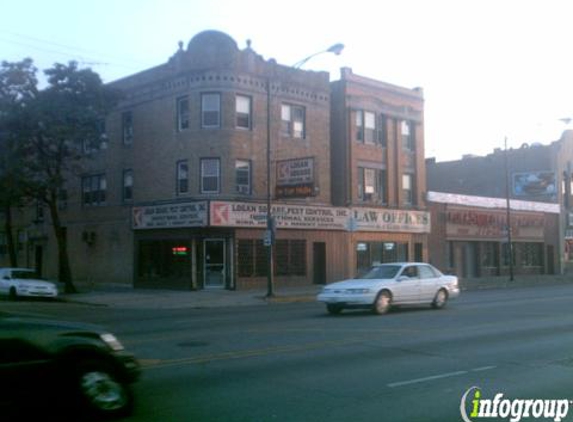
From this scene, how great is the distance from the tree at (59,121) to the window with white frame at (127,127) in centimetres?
491

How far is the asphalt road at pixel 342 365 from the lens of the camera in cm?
805

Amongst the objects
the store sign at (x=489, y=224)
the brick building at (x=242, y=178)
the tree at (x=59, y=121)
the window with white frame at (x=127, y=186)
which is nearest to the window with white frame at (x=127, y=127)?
the brick building at (x=242, y=178)

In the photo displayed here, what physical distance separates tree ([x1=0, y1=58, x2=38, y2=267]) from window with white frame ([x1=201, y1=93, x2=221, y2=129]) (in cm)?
736

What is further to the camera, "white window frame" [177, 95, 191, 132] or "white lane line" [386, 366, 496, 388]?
"white window frame" [177, 95, 191, 132]

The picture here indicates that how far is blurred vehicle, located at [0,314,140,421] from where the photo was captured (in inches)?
270

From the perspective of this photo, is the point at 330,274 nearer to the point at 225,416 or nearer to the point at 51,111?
the point at 51,111

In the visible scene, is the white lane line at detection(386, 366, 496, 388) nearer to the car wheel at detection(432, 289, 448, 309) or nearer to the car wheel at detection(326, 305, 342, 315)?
the car wheel at detection(326, 305, 342, 315)

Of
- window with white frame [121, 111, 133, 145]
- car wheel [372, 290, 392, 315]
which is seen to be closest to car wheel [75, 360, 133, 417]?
car wheel [372, 290, 392, 315]

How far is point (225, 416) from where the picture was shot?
7.63m

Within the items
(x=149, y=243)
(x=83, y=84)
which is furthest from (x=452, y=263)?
(x=83, y=84)

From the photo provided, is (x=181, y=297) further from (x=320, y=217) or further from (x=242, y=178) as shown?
(x=320, y=217)

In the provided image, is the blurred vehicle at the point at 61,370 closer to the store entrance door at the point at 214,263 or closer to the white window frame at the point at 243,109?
the store entrance door at the point at 214,263

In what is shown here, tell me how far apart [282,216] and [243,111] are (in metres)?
5.33

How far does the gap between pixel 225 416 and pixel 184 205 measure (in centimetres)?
2466
